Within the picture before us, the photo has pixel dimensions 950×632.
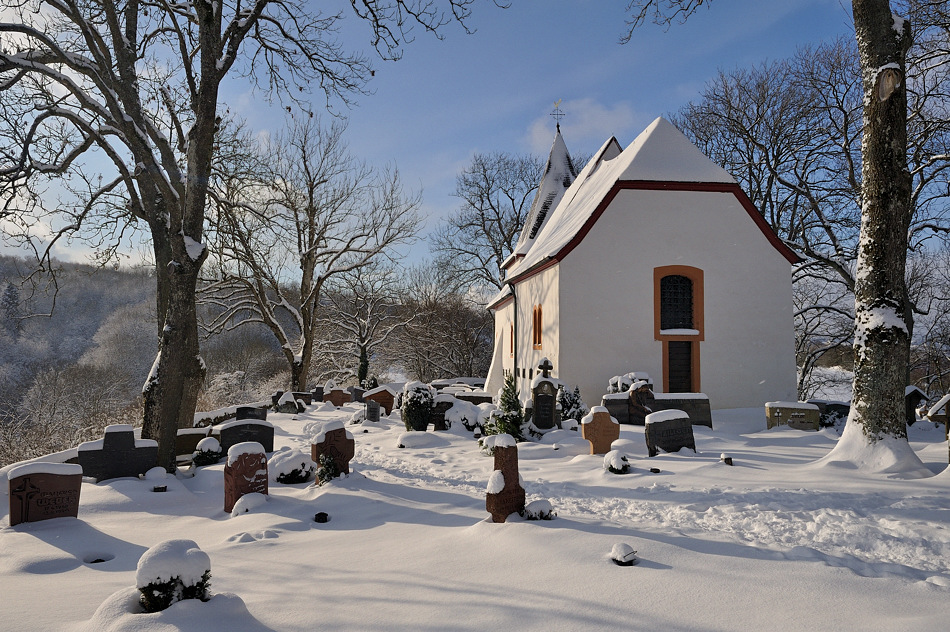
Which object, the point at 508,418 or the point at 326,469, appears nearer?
the point at 326,469

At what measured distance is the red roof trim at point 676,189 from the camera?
14.9m

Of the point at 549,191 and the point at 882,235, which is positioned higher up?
the point at 549,191

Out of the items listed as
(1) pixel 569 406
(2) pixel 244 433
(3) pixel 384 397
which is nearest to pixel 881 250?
(1) pixel 569 406

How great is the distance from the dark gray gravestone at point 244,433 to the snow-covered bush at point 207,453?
0.25 m

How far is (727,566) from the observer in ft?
12.3

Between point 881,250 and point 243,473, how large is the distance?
8486mm

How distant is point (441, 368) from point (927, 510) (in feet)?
102

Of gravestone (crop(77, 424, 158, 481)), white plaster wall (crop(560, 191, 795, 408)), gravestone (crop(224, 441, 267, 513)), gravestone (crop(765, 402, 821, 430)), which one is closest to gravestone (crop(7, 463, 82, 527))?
gravestone (crop(224, 441, 267, 513))

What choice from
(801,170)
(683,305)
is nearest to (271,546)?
(683,305)

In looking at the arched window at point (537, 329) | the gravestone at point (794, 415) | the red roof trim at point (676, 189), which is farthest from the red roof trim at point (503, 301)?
the gravestone at point (794, 415)

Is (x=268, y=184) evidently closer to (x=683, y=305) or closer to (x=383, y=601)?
(x=683, y=305)

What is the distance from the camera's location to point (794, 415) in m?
11.6

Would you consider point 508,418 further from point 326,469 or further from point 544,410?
point 326,469

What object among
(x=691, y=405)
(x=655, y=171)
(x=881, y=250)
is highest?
(x=655, y=171)
